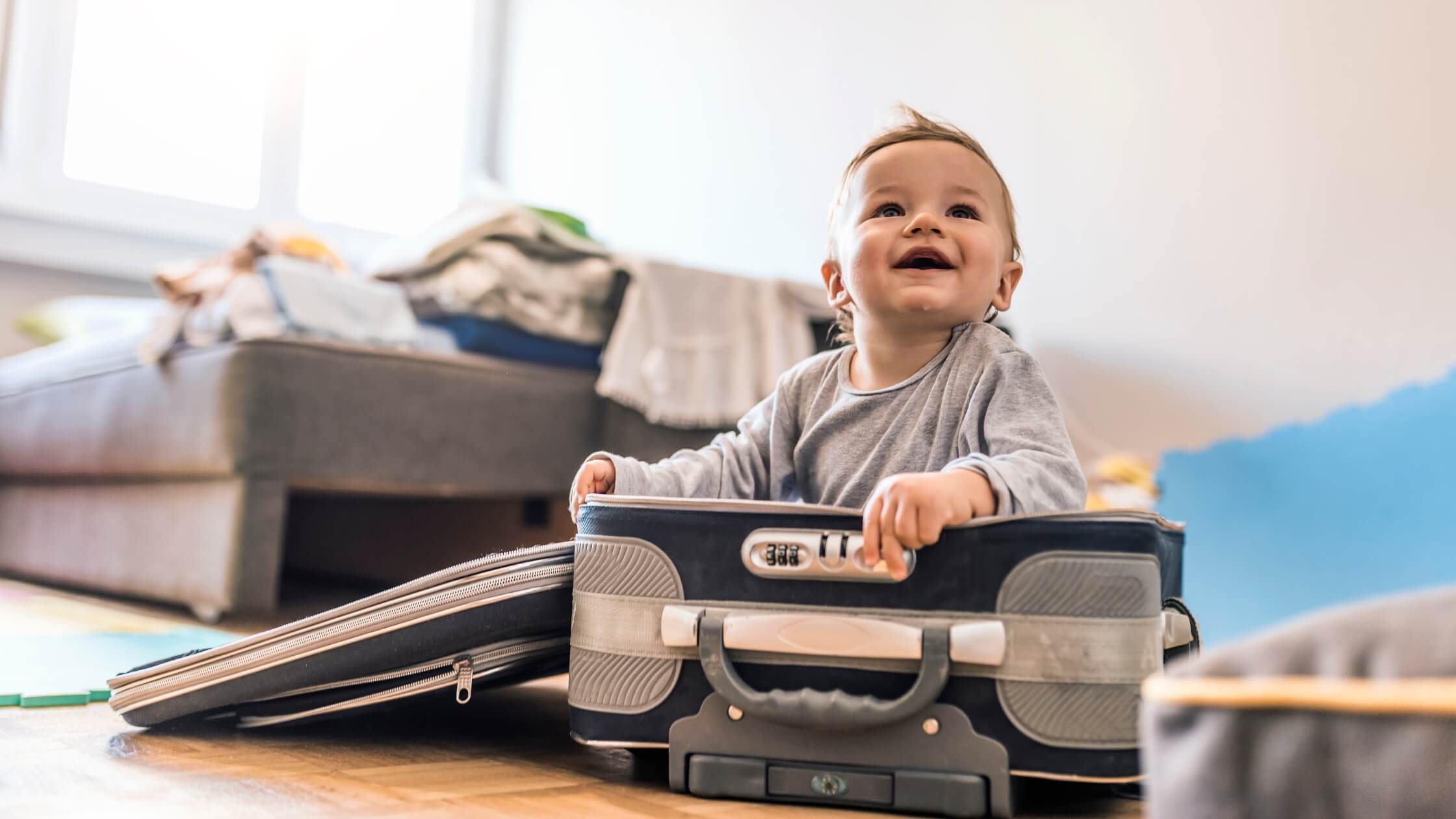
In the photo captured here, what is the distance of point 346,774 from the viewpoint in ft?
2.46

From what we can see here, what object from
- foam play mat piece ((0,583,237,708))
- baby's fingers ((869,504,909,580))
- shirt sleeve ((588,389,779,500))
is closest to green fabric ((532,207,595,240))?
foam play mat piece ((0,583,237,708))

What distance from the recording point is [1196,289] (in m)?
1.92

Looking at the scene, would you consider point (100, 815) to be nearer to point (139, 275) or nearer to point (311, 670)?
point (311, 670)

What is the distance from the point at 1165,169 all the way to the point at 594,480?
141 cm

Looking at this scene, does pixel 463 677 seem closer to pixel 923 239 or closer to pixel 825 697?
pixel 825 697

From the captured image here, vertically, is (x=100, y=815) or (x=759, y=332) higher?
(x=759, y=332)

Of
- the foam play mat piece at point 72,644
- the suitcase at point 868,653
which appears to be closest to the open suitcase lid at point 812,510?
the suitcase at point 868,653

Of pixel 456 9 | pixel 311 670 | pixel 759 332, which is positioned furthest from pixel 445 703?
pixel 456 9

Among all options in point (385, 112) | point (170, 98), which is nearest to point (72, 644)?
point (170, 98)

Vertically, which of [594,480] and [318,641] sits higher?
[594,480]

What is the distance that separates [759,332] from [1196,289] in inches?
27.1

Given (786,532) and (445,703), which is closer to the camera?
(786,532)

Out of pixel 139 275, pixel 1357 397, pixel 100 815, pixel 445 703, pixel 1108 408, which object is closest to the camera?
pixel 100 815

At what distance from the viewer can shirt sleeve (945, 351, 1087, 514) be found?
0.74m
